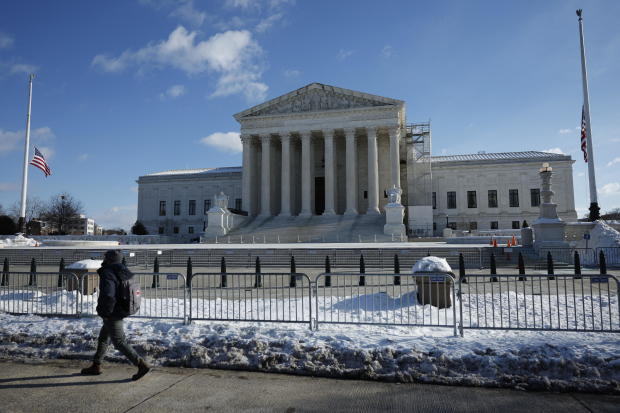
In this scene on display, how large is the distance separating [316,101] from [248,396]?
47.6 metres

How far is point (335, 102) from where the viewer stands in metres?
49.9

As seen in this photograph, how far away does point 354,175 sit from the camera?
163 feet

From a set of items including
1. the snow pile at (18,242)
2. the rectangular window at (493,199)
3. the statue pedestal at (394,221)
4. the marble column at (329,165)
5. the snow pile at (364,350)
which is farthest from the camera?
the rectangular window at (493,199)

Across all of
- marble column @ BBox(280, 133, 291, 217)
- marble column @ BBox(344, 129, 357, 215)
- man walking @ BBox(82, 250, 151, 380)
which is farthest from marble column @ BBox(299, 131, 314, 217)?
man walking @ BBox(82, 250, 151, 380)

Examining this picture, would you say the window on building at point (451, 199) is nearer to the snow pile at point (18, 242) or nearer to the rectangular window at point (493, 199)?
the rectangular window at point (493, 199)

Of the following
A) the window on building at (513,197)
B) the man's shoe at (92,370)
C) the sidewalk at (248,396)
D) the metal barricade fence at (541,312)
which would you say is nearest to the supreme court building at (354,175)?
the window on building at (513,197)

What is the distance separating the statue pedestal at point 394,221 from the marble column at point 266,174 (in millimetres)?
16965

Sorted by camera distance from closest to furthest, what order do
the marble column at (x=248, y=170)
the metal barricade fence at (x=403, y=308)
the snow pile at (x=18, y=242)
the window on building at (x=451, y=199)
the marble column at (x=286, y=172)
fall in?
the metal barricade fence at (x=403, y=308) → the snow pile at (x=18, y=242) → the marble column at (x=286, y=172) → the marble column at (x=248, y=170) → the window on building at (x=451, y=199)

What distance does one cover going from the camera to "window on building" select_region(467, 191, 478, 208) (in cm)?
5966

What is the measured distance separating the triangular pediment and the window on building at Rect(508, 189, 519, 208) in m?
23.2

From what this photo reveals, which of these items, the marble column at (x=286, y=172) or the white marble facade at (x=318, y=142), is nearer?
the white marble facade at (x=318, y=142)

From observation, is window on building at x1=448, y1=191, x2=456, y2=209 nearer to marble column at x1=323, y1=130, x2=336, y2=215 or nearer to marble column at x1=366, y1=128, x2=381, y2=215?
marble column at x1=366, y1=128, x2=381, y2=215

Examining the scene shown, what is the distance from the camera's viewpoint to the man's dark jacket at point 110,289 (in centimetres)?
589

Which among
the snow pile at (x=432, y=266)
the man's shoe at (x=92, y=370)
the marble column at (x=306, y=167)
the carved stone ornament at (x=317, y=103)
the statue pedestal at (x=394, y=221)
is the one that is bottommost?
the man's shoe at (x=92, y=370)
